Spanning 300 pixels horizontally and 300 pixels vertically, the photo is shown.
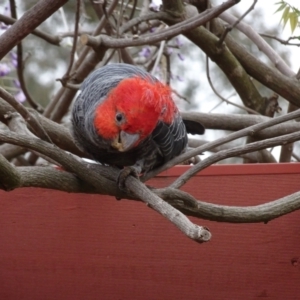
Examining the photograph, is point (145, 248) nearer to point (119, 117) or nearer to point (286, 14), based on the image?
point (119, 117)

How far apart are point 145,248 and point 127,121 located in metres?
0.51

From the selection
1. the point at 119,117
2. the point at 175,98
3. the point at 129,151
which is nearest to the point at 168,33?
the point at 175,98

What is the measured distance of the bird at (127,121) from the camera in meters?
1.35

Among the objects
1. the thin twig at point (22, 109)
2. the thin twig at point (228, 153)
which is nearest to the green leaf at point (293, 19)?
the thin twig at point (228, 153)

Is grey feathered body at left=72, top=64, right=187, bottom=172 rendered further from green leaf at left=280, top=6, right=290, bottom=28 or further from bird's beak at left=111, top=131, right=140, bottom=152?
green leaf at left=280, top=6, right=290, bottom=28

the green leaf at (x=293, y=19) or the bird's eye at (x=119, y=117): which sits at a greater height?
the green leaf at (x=293, y=19)

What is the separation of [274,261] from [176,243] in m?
0.26

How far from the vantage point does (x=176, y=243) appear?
175 cm

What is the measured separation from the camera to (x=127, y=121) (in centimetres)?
134

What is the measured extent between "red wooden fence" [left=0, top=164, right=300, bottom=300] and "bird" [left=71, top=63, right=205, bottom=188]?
0.29 feet

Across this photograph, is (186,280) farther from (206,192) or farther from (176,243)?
(206,192)

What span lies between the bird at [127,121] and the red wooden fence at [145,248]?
9 centimetres

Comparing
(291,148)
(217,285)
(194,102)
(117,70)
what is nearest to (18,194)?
(117,70)

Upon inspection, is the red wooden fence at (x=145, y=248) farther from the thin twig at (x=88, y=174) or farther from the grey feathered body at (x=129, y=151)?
the thin twig at (x=88, y=174)
